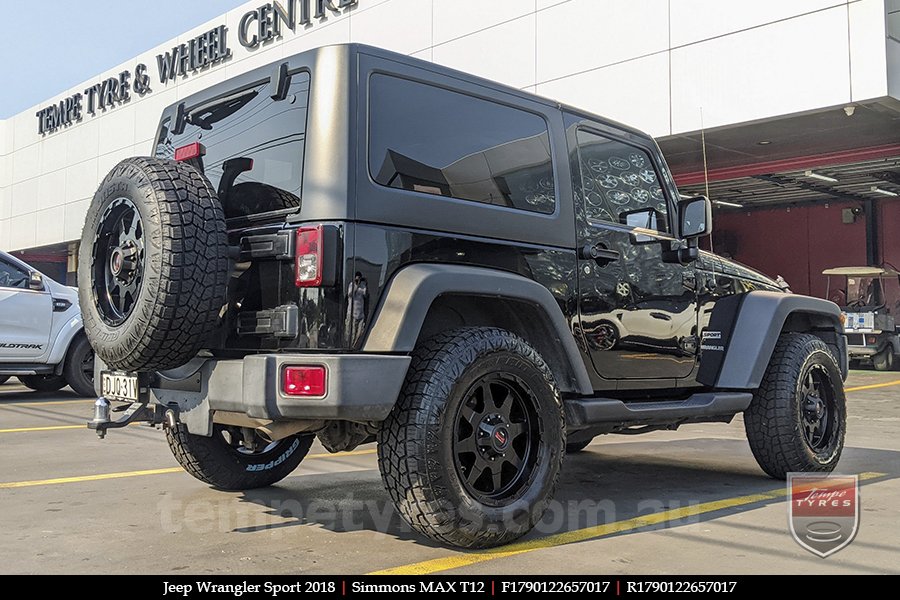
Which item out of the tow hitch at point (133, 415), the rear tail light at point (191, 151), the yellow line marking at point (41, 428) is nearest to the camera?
the tow hitch at point (133, 415)

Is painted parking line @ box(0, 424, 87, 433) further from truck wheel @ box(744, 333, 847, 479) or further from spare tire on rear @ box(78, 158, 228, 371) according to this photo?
truck wheel @ box(744, 333, 847, 479)

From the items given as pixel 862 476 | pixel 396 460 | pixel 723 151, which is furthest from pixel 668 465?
pixel 723 151

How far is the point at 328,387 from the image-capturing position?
10.3 feet

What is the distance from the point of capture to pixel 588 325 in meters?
4.25

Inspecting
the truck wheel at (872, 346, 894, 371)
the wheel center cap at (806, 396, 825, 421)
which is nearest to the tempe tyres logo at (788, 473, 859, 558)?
the wheel center cap at (806, 396, 825, 421)

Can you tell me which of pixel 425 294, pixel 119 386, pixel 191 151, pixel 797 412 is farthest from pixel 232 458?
pixel 797 412

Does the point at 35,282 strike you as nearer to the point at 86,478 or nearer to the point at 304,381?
the point at 86,478

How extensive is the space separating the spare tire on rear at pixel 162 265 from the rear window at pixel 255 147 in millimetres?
250

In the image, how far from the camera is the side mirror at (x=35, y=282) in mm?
9969

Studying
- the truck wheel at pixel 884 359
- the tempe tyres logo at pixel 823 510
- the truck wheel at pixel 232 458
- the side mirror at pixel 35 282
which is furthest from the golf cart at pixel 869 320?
the truck wheel at pixel 232 458

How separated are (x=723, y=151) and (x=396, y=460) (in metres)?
15.4

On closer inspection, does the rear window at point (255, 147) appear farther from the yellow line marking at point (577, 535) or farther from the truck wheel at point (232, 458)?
the yellow line marking at point (577, 535)

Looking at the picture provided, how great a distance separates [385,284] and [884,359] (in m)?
19.6

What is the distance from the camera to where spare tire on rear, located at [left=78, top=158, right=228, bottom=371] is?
3312mm
